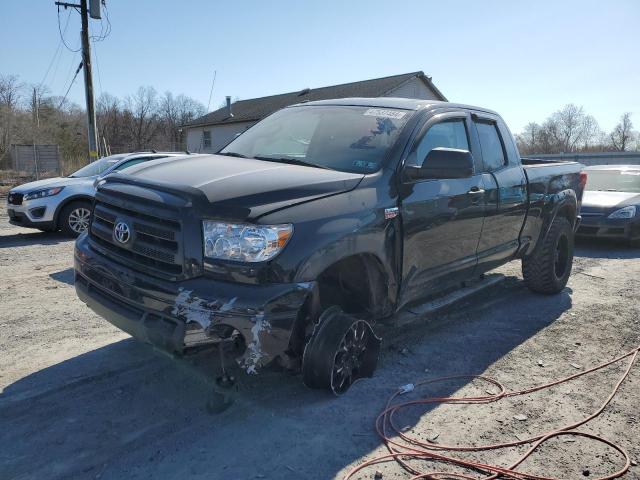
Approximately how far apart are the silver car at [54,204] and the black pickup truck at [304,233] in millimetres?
5890

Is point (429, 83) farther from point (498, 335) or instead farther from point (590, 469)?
point (590, 469)

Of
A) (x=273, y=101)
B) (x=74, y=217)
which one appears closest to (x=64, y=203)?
(x=74, y=217)

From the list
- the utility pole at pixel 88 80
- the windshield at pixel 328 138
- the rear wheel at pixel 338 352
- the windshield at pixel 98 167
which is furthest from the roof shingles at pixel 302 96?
the rear wheel at pixel 338 352

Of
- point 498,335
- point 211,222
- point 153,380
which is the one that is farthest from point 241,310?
point 498,335

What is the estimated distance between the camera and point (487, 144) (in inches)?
195

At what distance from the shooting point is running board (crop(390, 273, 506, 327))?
13.1 ft

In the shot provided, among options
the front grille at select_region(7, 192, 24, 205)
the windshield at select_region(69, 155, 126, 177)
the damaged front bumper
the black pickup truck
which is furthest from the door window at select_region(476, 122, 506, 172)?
the front grille at select_region(7, 192, 24, 205)

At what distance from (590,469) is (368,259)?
5.61 feet

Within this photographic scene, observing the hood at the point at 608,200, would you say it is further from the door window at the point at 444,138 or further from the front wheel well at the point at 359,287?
the front wheel well at the point at 359,287

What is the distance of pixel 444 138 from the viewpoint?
4.31 meters

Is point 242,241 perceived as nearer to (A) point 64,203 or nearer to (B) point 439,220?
(B) point 439,220

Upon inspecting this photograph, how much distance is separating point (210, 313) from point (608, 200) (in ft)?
29.8

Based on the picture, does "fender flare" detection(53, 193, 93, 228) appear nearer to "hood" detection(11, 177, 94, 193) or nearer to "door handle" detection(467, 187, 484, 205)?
"hood" detection(11, 177, 94, 193)

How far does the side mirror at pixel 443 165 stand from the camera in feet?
12.1
